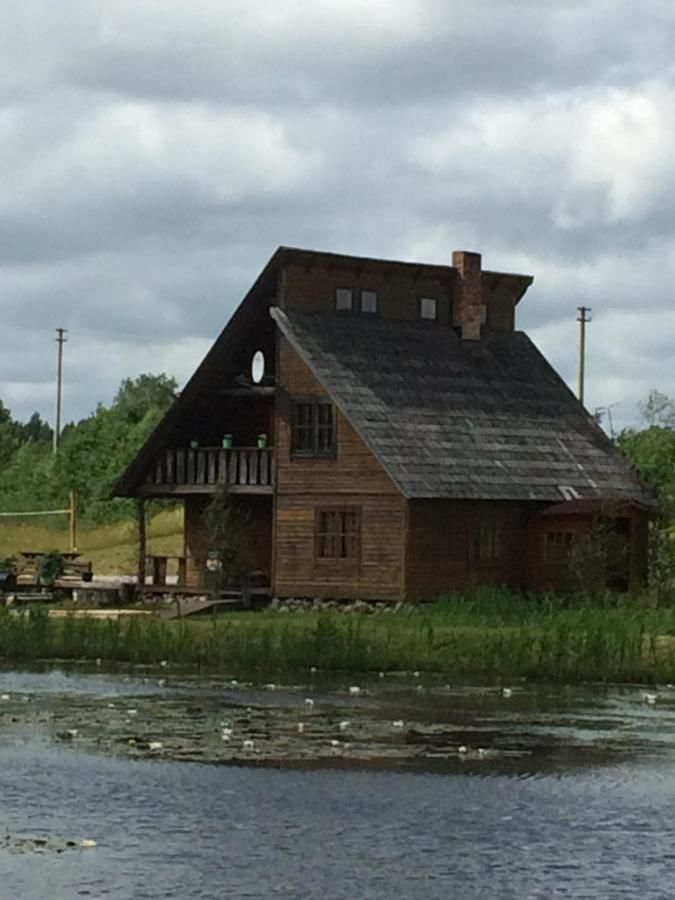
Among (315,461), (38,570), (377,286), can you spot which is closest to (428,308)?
(377,286)

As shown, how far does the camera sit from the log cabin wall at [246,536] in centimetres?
5691

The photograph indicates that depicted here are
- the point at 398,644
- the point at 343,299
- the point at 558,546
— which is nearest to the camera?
the point at 398,644

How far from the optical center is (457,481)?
5328 cm

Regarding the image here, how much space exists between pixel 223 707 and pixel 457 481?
1828 centimetres

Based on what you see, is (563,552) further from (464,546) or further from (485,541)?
(464,546)

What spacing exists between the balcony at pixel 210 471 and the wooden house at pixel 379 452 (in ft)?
0.15

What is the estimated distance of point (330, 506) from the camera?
5419 cm

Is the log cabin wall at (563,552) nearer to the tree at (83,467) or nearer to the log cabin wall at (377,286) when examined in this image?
the log cabin wall at (377,286)

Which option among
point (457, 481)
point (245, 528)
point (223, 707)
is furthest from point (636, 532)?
point (223, 707)

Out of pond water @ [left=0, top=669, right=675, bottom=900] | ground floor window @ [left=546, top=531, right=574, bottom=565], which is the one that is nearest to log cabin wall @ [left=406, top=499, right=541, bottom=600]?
ground floor window @ [left=546, top=531, right=574, bottom=565]

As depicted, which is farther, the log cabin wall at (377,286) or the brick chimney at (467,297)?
the brick chimney at (467,297)

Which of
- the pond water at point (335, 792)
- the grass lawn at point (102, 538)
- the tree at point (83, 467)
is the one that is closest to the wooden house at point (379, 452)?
the pond water at point (335, 792)

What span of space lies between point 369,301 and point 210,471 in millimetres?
5466

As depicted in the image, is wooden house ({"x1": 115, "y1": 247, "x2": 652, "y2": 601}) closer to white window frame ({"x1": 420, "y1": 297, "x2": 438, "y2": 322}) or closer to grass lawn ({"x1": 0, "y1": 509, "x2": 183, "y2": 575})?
white window frame ({"x1": 420, "y1": 297, "x2": 438, "y2": 322})
